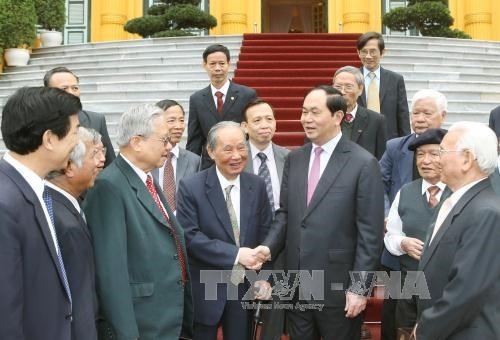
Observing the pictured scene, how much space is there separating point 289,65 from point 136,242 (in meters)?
7.85

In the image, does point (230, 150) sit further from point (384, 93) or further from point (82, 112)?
point (384, 93)

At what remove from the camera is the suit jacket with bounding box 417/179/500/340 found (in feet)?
8.50

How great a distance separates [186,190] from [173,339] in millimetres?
977

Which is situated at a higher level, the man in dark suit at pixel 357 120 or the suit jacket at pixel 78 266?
the man in dark suit at pixel 357 120

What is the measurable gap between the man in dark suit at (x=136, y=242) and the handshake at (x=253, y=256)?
466 mm

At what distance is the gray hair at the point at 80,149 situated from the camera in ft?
9.47

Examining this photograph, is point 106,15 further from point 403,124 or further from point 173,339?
point 173,339

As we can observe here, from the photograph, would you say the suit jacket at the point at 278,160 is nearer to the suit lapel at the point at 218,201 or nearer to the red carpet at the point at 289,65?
the suit lapel at the point at 218,201

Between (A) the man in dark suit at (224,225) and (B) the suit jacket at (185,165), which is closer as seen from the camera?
(A) the man in dark suit at (224,225)

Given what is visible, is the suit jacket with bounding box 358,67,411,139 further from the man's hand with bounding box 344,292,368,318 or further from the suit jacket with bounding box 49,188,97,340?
the suit jacket with bounding box 49,188,97,340

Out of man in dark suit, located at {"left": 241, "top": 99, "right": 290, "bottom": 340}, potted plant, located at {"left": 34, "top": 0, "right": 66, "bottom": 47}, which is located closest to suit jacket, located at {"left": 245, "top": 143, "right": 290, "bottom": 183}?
man in dark suit, located at {"left": 241, "top": 99, "right": 290, "bottom": 340}

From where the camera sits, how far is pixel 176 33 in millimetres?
12422

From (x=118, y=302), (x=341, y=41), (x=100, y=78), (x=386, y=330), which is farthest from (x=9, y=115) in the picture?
(x=341, y=41)

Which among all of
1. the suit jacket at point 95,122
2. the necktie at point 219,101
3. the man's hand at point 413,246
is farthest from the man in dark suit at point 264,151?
the necktie at point 219,101
